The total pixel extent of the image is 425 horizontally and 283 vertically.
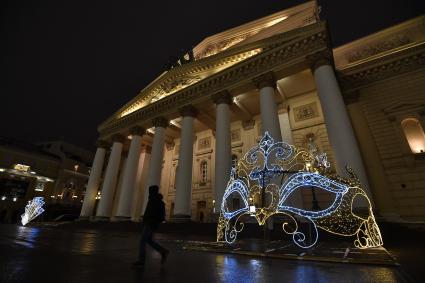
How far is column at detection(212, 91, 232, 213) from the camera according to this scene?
12.4 meters

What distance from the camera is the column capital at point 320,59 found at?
12029mm

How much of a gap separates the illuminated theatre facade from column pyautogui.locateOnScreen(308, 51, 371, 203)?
0.05 m

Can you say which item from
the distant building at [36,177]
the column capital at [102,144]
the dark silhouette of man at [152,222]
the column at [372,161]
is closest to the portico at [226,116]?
the column capital at [102,144]

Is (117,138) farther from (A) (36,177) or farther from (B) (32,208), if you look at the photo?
(A) (36,177)

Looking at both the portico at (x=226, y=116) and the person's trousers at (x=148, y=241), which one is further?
the portico at (x=226, y=116)

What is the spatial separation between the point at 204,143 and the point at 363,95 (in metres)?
14.2

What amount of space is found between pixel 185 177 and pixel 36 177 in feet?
127

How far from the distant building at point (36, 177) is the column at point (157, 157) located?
27.5 meters

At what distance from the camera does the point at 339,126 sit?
1040 cm

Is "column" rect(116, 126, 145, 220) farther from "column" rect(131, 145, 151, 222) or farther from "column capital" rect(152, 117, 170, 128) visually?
"column" rect(131, 145, 151, 222)

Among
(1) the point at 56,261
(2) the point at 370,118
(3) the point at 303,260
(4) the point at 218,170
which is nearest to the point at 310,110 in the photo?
(2) the point at 370,118

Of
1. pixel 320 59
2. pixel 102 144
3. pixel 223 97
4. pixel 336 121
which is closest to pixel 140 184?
pixel 102 144

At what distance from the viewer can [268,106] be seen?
41.1ft

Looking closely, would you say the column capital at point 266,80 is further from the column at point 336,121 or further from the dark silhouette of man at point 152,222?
the dark silhouette of man at point 152,222
